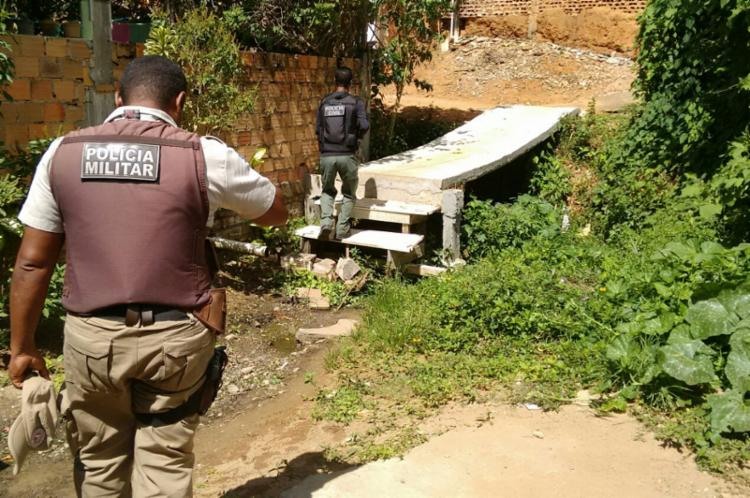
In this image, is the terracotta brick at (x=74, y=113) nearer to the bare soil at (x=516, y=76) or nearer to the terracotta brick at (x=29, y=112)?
the terracotta brick at (x=29, y=112)

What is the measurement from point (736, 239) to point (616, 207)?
6.86ft

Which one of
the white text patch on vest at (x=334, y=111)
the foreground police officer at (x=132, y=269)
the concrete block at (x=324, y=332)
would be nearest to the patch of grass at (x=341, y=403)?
the concrete block at (x=324, y=332)

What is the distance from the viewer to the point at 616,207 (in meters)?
7.86

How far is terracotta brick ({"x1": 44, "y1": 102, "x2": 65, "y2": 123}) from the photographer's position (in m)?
5.81

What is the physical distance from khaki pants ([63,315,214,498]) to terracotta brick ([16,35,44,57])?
399cm

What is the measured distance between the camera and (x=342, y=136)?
7.00 meters

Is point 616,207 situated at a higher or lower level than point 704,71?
lower

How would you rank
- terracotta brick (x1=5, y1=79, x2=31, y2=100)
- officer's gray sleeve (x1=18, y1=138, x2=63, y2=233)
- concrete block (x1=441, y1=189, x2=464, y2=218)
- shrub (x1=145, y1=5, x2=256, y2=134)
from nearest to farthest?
officer's gray sleeve (x1=18, y1=138, x2=63, y2=233) < terracotta brick (x1=5, y1=79, x2=31, y2=100) < shrub (x1=145, y1=5, x2=256, y2=134) < concrete block (x1=441, y1=189, x2=464, y2=218)

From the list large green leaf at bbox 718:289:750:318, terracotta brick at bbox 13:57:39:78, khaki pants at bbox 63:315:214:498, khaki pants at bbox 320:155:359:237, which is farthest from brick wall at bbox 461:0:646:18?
khaki pants at bbox 63:315:214:498

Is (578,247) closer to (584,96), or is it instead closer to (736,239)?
(736,239)

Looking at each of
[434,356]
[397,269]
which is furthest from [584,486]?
[397,269]

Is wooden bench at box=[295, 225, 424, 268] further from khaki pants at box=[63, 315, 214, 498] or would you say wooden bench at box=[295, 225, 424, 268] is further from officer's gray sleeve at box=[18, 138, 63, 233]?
officer's gray sleeve at box=[18, 138, 63, 233]

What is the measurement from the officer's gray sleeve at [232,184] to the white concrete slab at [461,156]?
16.4 ft

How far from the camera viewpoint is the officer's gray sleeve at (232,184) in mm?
2359
